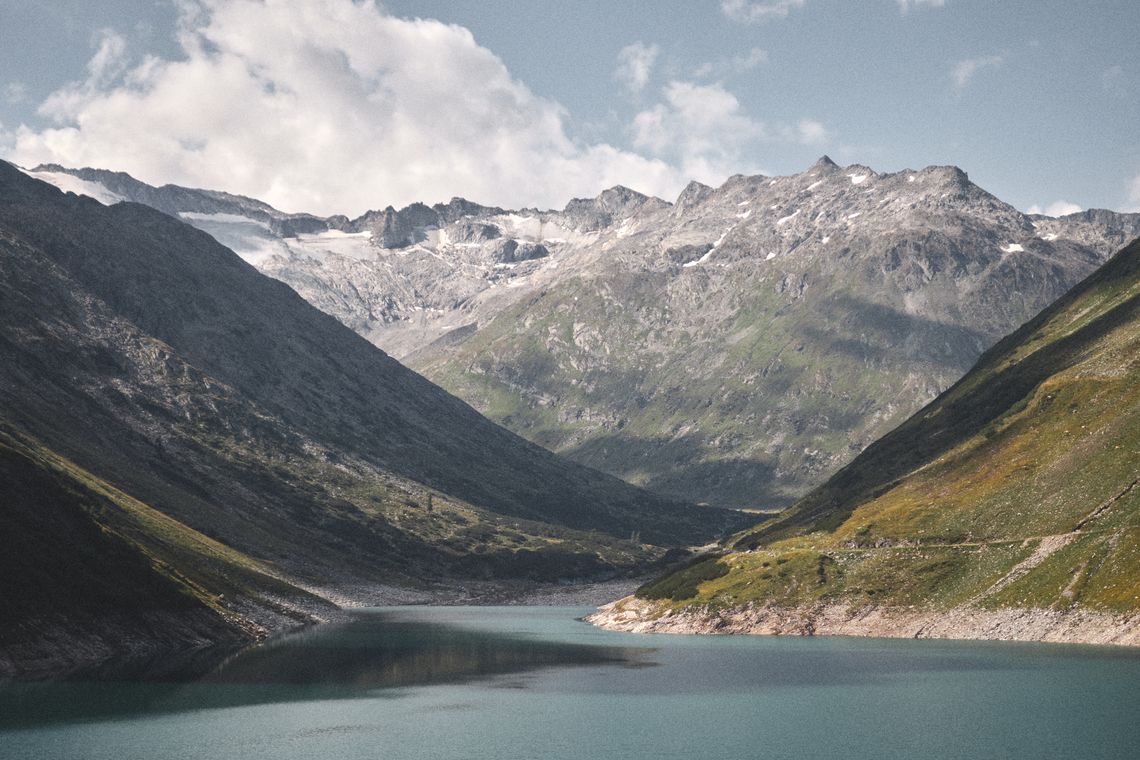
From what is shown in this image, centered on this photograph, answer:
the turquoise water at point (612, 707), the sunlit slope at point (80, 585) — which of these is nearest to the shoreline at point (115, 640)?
the sunlit slope at point (80, 585)

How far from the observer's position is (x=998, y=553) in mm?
149750

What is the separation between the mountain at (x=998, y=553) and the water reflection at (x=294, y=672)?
31.3m

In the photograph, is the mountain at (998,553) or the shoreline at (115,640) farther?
the mountain at (998,553)

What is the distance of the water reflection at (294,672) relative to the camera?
10138 centimetres

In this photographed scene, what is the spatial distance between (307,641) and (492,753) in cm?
9562

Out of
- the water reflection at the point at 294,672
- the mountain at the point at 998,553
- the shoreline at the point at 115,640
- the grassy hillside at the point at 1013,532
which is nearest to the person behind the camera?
the water reflection at the point at 294,672

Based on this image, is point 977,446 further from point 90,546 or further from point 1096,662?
point 90,546

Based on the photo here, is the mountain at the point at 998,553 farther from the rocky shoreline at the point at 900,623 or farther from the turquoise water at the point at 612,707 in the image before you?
the turquoise water at the point at 612,707

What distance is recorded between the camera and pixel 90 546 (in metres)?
140

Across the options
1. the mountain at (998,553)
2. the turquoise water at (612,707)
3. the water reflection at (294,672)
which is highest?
the mountain at (998,553)

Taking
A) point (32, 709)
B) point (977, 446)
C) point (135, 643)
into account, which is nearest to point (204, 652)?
point (135, 643)

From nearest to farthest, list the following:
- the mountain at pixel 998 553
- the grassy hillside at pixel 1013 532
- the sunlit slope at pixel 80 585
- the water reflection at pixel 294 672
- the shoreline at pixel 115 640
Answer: the water reflection at pixel 294 672, the shoreline at pixel 115 640, the sunlit slope at pixel 80 585, the mountain at pixel 998 553, the grassy hillside at pixel 1013 532

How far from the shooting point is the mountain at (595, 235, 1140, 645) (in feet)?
438

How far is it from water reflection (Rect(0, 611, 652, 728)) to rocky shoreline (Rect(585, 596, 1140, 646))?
2250 cm
